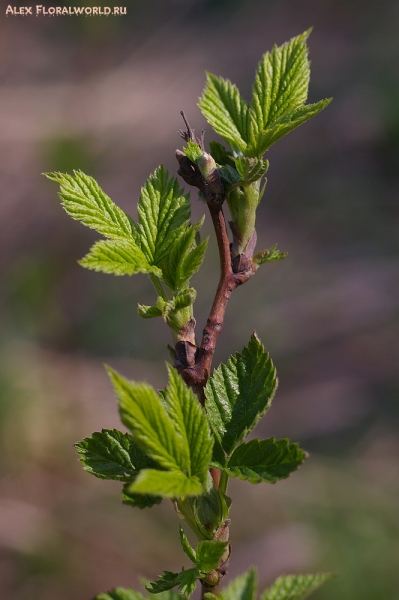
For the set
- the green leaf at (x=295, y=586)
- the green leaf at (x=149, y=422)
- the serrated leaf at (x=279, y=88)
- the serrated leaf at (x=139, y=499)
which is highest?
the serrated leaf at (x=279, y=88)

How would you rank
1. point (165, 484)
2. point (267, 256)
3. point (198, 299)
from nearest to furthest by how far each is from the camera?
1. point (165, 484)
2. point (267, 256)
3. point (198, 299)

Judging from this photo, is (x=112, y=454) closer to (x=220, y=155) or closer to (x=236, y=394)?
(x=236, y=394)

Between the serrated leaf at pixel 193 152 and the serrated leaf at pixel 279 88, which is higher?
the serrated leaf at pixel 279 88

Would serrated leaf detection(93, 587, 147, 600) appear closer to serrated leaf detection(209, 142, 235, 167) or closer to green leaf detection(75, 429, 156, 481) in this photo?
green leaf detection(75, 429, 156, 481)

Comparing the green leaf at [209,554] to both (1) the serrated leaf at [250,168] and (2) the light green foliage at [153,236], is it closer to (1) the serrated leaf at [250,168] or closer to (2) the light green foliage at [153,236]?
(2) the light green foliage at [153,236]

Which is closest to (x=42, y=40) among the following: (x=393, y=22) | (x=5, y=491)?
(x=393, y=22)

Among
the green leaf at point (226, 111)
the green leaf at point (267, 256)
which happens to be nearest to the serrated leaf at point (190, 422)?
the green leaf at point (267, 256)

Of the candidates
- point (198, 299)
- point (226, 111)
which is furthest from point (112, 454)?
point (198, 299)

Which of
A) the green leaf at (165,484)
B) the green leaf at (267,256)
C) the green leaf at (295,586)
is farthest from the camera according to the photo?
the green leaf at (267,256)
